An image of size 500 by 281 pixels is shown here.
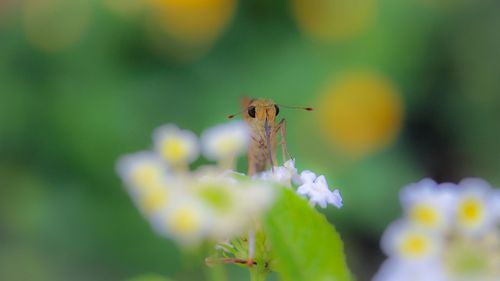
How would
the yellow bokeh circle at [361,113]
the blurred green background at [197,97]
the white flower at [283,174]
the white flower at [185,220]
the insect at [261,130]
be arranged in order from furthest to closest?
the yellow bokeh circle at [361,113]
the blurred green background at [197,97]
the insect at [261,130]
the white flower at [283,174]
the white flower at [185,220]

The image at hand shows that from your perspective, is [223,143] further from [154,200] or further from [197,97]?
[197,97]

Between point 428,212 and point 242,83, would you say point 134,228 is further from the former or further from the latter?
point 428,212

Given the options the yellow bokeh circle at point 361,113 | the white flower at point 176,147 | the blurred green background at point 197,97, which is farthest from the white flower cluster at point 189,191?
the yellow bokeh circle at point 361,113

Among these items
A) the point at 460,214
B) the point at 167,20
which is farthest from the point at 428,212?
the point at 167,20

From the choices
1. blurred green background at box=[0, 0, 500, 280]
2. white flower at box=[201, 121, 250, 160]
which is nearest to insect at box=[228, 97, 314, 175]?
white flower at box=[201, 121, 250, 160]

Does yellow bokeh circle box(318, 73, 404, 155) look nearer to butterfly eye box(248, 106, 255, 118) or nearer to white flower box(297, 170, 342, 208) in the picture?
butterfly eye box(248, 106, 255, 118)

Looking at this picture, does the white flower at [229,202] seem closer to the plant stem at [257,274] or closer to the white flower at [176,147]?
the white flower at [176,147]
